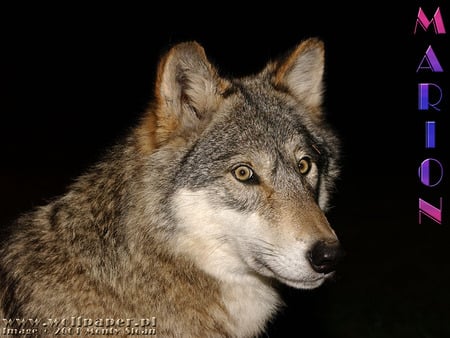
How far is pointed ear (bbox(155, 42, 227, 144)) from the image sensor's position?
12.5 feet

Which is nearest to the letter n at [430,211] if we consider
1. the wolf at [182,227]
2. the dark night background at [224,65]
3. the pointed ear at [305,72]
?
the dark night background at [224,65]

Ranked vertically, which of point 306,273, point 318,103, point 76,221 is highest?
point 318,103

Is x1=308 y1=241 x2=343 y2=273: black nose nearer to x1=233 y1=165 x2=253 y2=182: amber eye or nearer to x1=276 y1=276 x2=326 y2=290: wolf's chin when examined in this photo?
x1=276 y1=276 x2=326 y2=290: wolf's chin

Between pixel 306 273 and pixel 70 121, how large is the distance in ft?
61.9

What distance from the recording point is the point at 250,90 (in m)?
4.43

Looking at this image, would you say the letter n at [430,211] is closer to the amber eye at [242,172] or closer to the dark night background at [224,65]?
the dark night background at [224,65]

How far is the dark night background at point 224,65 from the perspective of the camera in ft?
52.7

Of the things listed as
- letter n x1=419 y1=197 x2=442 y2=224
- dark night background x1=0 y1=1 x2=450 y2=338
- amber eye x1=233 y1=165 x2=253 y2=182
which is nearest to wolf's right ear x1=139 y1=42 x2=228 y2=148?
amber eye x1=233 y1=165 x2=253 y2=182

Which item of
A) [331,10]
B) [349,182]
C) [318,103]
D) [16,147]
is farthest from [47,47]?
[318,103]

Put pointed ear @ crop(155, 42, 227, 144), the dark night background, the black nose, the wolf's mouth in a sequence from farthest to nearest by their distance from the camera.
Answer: the dark night background, pointed ear @ crop(155, 42, 227, 144), the wolf's mouth, the black nose

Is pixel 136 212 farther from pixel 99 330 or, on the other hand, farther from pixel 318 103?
pixel 318 103

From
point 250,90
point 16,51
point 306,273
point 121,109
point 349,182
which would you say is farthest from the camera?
point 16,51

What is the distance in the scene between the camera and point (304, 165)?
4.16 metres

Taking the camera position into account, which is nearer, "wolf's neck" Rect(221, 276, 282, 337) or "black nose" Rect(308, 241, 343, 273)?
"black nose" Rect(308, 241, 343, 273)
